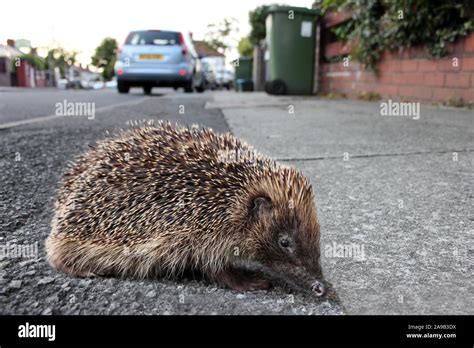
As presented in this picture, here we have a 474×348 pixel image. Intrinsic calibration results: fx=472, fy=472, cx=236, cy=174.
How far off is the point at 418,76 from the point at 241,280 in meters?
8.20

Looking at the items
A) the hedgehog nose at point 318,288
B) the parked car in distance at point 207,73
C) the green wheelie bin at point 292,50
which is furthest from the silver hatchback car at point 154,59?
the hedgehog nose at point 318,288

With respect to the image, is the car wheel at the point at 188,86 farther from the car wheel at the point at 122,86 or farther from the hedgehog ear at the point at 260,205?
the hedgehog ear at the point at 260,205

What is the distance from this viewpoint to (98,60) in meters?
98.6

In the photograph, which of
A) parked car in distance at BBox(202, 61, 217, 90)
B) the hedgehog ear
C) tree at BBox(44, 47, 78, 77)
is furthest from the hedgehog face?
tree at BBox(44, 47, 78, 77)

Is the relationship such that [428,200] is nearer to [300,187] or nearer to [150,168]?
[300,187]

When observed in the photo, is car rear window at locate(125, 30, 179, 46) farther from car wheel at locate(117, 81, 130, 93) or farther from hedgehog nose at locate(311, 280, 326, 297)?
hedgehog nose at locate(311, 280, 326, 297)

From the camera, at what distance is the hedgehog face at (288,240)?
7.14ft

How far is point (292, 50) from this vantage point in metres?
15.0

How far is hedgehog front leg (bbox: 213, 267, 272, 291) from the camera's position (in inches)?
86.5

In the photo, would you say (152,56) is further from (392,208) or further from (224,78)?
(224,78)

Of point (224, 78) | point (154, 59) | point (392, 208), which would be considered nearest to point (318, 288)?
point (392, 208)

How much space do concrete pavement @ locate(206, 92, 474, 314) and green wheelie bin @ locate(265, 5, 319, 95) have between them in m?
9.04
